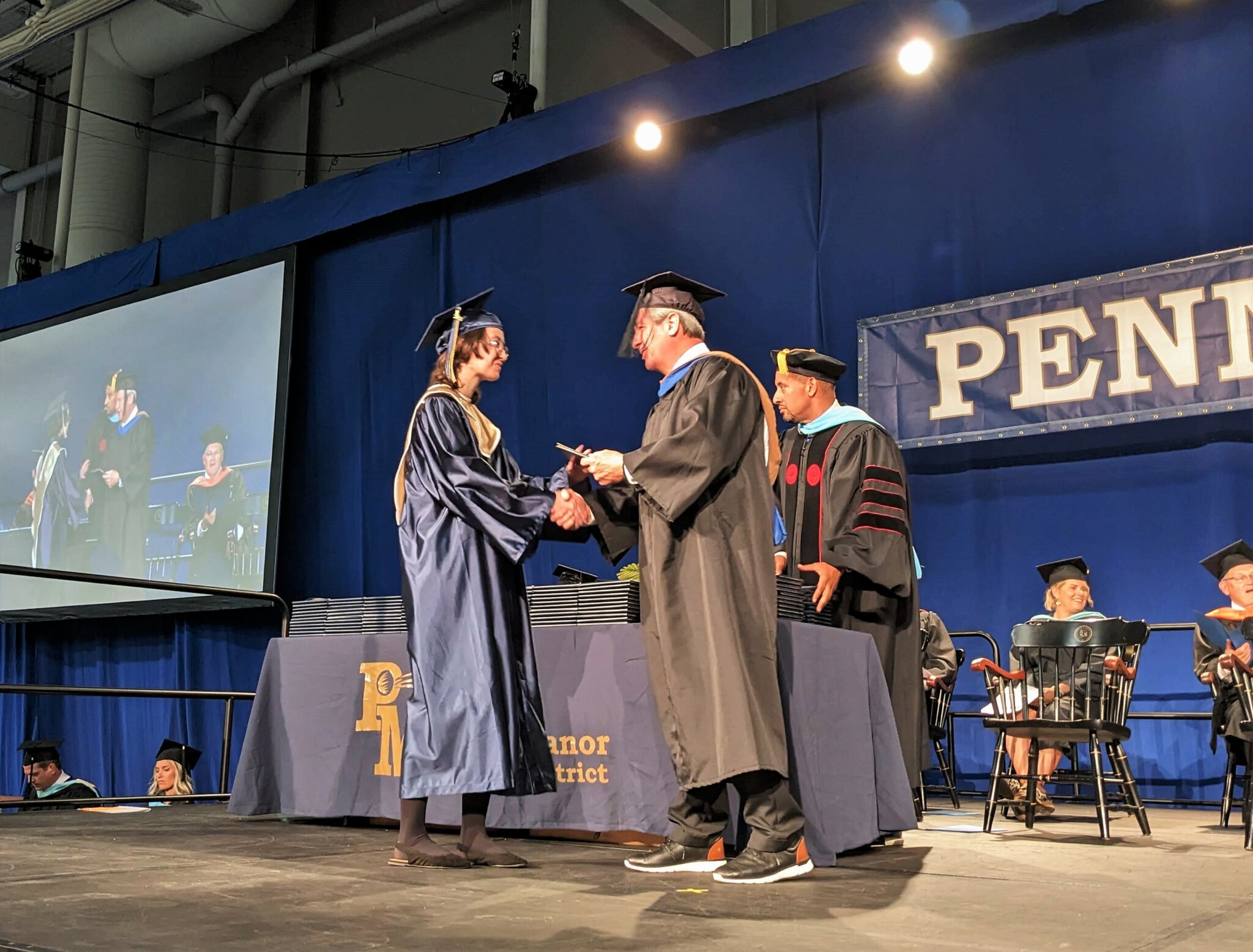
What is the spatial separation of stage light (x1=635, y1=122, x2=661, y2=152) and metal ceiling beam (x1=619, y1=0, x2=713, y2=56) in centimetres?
281

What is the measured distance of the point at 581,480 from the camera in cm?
338

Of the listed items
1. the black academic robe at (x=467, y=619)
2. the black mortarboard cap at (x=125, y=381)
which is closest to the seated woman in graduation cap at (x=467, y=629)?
the black academic robe at (x=467, y=619)

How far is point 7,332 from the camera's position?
11.1 meters

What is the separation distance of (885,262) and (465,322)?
386 cm

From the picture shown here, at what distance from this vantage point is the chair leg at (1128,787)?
167 inches

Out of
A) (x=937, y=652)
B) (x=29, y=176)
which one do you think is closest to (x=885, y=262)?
(x=937, y=652)

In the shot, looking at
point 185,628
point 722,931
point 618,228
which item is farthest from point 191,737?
point 722,931

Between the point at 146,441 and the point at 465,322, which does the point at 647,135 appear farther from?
the point at 146,441

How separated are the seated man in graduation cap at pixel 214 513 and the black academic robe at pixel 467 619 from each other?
596 cm

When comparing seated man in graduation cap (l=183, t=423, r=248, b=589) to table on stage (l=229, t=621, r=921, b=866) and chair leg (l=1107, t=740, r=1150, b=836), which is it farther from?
chair leg (l=1107, t=740, r=1150, b=836)

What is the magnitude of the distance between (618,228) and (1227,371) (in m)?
3.75

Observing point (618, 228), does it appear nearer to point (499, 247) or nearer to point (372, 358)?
point (499, 247)

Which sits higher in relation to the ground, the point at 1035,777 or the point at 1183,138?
the point at 1183,138

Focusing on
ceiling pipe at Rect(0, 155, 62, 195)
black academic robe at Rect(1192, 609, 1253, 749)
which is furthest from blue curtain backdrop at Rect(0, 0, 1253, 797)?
ceiling pipe at Rect(0, 155, 62, 195)
